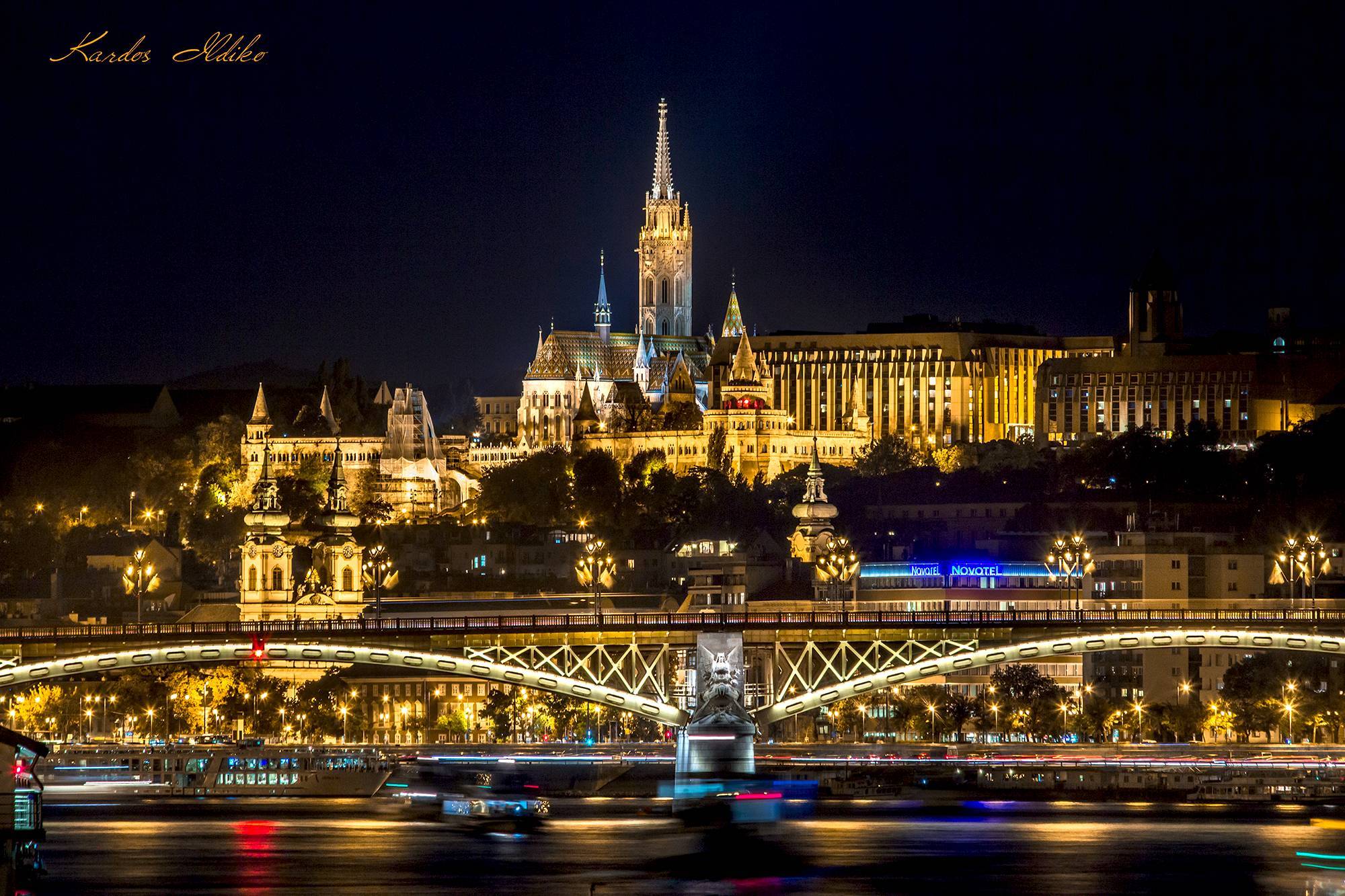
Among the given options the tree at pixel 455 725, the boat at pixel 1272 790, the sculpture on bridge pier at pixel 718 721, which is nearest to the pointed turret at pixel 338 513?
the tree at pixel 455 725

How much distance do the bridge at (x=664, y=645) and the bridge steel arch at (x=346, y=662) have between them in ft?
0.21

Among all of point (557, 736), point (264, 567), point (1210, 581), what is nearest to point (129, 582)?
point (264, 567)

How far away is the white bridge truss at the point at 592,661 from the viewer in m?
129

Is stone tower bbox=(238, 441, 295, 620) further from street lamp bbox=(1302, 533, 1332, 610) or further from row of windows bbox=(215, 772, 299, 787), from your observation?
street lamp bbox=(1302, 533, 1332, 610)

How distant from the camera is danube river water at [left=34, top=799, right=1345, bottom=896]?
110938 millimetres

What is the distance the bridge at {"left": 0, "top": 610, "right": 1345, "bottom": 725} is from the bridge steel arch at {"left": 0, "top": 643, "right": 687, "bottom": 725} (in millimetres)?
65

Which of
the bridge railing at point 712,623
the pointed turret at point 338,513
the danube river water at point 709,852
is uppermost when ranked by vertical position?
the pointed turret at point 338,513

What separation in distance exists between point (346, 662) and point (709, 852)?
562 inches

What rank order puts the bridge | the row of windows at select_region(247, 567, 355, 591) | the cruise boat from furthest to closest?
the row of windows at select_region(247, 567, 355, 591) → the cruise boat → the bridge

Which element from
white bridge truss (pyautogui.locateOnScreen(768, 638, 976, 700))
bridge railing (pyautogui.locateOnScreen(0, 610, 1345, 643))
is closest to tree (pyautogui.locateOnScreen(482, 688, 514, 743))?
bridge railing (pyautogui.locateOnScreen(0, 610, 1345, 643))

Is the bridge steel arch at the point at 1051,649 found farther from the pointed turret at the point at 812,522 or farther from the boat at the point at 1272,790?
the pointed turret at the point at 812,522

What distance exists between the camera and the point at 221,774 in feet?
471

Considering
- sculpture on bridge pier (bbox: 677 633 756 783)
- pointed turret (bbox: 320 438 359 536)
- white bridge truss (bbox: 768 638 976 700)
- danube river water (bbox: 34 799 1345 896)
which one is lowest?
danube river water (bbox: 34 799 1345 896)

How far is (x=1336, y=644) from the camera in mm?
123875
